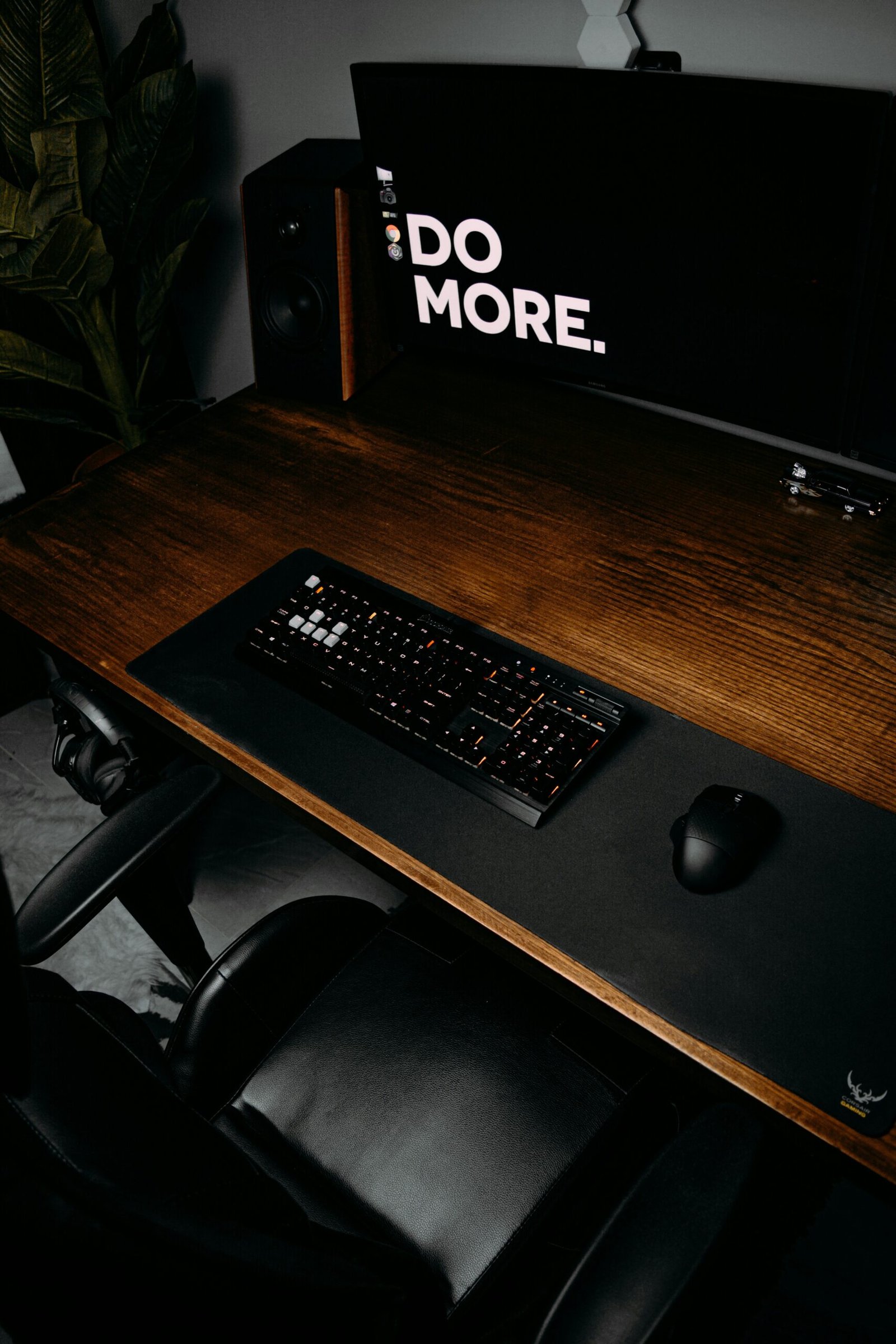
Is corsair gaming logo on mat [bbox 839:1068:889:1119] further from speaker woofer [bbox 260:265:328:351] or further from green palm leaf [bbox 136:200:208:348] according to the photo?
green palm leaf [bbox 136:200:208:348]

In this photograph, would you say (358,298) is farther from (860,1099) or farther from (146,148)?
(860,1099)

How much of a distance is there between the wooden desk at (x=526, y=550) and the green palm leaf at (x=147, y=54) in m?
0.58

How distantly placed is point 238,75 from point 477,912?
1441mm

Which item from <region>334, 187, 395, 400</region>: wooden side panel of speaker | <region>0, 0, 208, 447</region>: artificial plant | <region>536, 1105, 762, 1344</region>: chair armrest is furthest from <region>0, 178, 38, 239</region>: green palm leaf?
<region>536, 1105, 762, 1344</region>: chair armrest

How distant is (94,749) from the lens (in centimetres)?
127

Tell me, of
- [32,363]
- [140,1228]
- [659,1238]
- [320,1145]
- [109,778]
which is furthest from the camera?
[32,363]

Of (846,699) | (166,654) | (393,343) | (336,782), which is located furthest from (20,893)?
(846,699)

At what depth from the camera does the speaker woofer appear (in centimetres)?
139

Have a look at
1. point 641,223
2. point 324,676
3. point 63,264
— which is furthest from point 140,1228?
point 63,264

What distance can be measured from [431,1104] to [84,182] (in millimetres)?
1427

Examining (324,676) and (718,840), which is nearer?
(718,840)

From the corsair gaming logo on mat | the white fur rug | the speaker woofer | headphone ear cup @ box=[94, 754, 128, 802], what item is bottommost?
the white fur rug

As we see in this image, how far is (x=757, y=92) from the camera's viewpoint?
0.91m

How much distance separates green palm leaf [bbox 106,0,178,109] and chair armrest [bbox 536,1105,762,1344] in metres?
1.65
